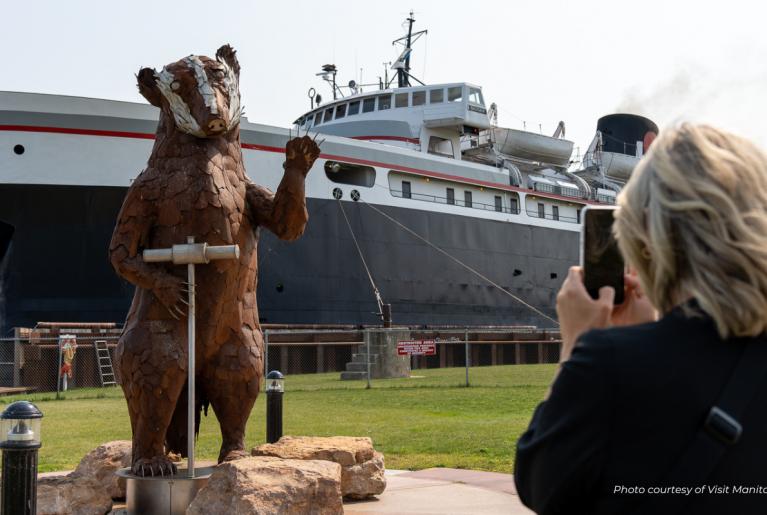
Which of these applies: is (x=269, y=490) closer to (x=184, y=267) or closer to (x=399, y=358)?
(x=184, y=267)

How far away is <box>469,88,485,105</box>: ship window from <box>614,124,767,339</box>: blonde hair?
908 inches

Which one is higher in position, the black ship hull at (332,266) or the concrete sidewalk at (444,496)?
the black ship hull at (332,266)

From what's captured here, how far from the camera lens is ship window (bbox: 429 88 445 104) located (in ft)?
78.2

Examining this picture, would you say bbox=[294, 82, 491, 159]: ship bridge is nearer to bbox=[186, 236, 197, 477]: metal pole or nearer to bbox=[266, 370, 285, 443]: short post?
bbox=[266, 370, 285, 443]: short post

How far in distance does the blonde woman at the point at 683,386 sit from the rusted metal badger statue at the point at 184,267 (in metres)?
2.98

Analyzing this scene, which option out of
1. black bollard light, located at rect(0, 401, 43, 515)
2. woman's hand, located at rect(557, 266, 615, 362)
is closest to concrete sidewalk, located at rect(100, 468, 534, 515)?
black bollard light, located at rect(0, 401, 43, 515)

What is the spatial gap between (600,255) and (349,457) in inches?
130

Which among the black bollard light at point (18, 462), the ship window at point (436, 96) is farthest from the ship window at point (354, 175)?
the black bollard light at point (18, 462)

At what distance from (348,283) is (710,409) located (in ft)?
60.5

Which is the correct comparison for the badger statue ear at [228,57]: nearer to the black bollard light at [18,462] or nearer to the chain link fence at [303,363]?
the black bollard light at [18,462]

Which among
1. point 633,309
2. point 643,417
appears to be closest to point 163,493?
point 633,309

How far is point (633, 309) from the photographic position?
1.45 meters

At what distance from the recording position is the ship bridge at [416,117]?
904 inches

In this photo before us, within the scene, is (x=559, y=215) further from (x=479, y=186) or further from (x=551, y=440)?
(x=551, y=440)
